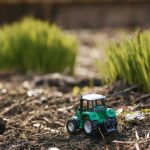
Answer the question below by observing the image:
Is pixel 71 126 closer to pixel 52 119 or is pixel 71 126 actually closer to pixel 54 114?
pixel 52 119

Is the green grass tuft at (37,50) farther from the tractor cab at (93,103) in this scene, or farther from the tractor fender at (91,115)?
the tractor fender at (91,115)

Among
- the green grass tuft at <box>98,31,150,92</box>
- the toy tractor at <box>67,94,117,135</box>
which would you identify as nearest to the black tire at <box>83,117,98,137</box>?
the toy tractor at <box>67,94,117,135</box>

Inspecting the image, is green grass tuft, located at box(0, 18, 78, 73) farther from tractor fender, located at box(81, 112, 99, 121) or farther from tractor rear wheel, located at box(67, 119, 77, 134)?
tractor fender, located at box(81, 112, 99, 121)

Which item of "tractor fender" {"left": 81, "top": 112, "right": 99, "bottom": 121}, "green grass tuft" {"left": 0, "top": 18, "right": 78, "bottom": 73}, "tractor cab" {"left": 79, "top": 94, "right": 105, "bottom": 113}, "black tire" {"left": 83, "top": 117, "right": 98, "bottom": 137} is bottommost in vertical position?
"black tire" {"left": 83, "top": 117, "right": 98, "bottom": 137}

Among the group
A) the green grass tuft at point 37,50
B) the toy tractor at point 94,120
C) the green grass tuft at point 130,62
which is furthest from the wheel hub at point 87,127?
the green grass tuft at point 37,50

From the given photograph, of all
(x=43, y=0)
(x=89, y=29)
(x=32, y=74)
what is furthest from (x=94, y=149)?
(x=43, y=0)

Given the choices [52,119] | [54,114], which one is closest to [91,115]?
[52,119]

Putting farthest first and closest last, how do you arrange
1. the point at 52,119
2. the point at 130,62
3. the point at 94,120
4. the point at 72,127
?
the point at 130,62
the point at 52,119
the point at 72,127
the point at 94,120

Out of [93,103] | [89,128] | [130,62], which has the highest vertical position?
[130,62]

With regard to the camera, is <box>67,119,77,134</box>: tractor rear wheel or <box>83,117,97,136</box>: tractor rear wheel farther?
<box>67,119,77,134</box>: tractor rear wheel
